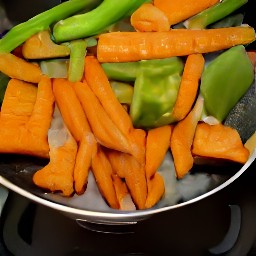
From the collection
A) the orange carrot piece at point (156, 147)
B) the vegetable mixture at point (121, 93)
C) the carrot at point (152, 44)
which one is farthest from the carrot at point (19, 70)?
the orange carrot piece at point (156, 147)

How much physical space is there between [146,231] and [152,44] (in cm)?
36

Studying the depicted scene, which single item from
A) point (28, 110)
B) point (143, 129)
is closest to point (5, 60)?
point (28, 110)

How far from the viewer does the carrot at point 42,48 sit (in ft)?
3.26

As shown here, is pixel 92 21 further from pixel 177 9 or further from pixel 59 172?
pixel 59 172

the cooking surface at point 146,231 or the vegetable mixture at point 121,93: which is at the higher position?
the vegetable mixture at point 121,93

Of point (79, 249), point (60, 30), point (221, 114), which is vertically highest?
point (60, 30)

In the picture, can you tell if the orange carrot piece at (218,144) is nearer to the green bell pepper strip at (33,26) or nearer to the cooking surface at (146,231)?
the cooking surface at (146,231)

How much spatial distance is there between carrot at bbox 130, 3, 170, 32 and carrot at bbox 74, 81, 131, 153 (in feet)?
0.55

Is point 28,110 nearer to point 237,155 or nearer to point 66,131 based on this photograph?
point 66,131

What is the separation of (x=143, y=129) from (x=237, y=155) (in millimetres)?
181

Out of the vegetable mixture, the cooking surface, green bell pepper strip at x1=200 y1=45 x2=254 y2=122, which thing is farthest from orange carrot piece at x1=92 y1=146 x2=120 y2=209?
green bell pepper strip at x1=200 y1=45 x2=254 y2=122

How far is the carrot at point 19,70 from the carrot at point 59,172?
141 millimetres

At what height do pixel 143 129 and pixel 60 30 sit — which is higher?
pixel 60 30

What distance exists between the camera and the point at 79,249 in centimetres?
102
